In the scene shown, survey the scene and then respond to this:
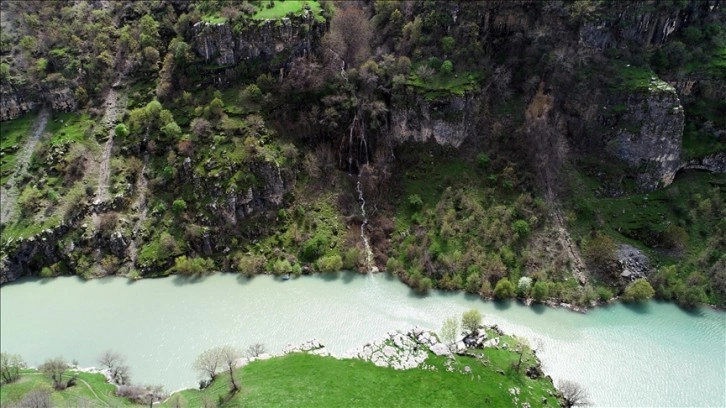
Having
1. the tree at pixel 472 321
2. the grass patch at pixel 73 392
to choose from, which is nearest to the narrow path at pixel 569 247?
the tree at pixel 472 321

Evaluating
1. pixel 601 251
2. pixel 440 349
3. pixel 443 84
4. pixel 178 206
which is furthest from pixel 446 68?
pixel 178 206

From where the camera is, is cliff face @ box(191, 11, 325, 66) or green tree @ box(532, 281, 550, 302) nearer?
green tree @ box(532, 281, 550, 302)

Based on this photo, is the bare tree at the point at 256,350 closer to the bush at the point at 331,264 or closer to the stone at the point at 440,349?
the bush at the point at 331,264

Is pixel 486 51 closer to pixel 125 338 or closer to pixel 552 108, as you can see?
pixel 552 108

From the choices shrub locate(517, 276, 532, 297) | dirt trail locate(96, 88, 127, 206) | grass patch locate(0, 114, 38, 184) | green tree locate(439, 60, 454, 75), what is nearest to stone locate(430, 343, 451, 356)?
shrub locate(517, 276, 532, 297)

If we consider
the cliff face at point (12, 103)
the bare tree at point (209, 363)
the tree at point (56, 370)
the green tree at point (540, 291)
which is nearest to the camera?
the tree at point (56, 370)

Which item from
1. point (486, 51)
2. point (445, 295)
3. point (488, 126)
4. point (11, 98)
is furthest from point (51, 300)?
point (486, 51)

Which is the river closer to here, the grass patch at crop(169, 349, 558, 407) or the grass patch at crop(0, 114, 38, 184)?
the grass patch at crop(169, 349, 558, 407)
